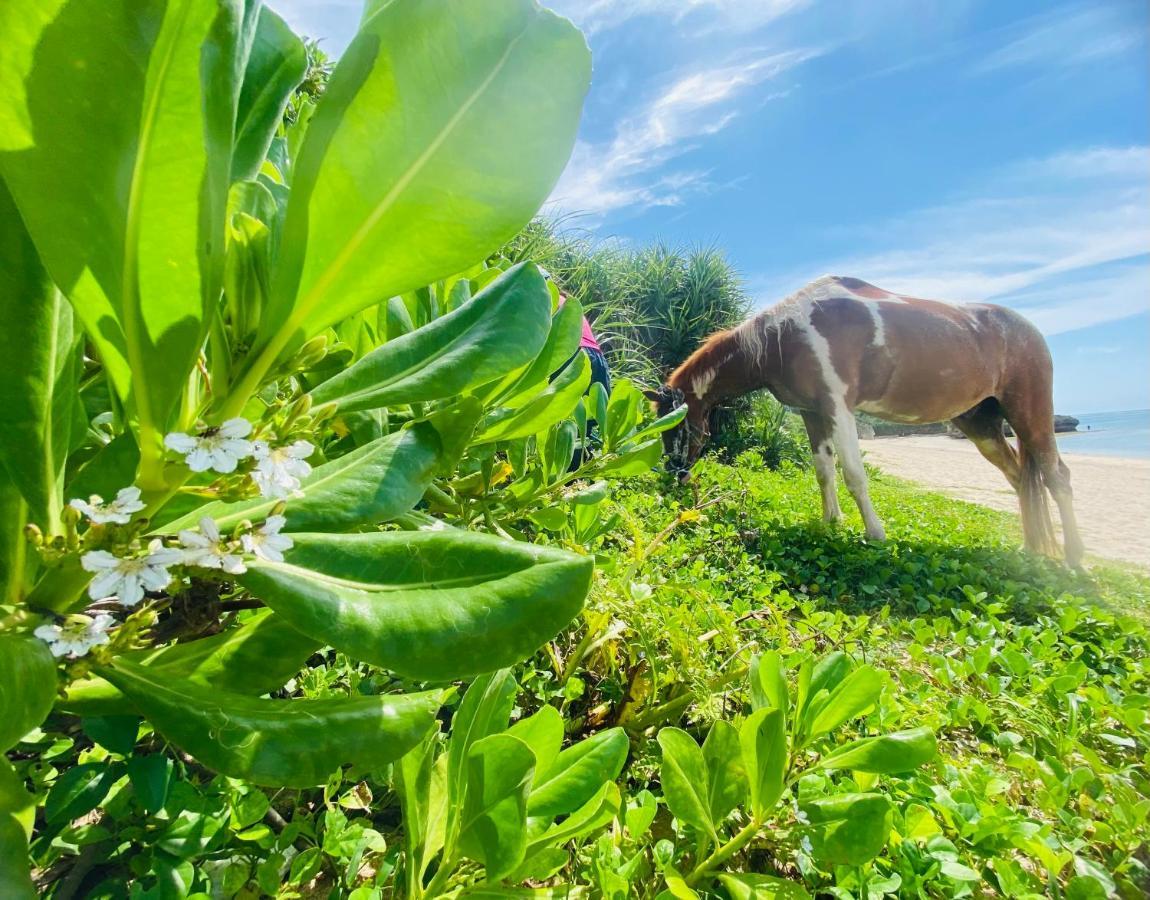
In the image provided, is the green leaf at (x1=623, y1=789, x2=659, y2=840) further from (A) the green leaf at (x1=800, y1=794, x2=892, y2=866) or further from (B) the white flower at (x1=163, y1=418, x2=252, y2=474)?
(B) the white flower at (x1=163, y1=418, x2=252, y2=474)

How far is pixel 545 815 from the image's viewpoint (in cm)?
47

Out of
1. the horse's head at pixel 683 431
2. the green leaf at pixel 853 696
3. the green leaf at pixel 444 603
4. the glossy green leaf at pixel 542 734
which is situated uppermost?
the green leaf at pixel 444 603

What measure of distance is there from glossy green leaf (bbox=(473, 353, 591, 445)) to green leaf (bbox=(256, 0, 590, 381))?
28 centimetres

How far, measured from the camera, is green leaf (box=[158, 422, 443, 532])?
0.35m

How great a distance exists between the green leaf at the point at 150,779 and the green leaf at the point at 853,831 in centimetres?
55

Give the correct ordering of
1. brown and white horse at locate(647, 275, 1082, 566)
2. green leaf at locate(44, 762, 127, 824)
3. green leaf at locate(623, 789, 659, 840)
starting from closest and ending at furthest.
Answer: green leaf at locate(44, 762, 127, 824) < green leaf at locate(623, 789, 659, 840) < brown and white horse at locate(647, 275, 1082, 566)

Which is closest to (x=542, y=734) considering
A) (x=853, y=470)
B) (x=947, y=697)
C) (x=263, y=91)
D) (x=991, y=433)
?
(x=263, y=91)

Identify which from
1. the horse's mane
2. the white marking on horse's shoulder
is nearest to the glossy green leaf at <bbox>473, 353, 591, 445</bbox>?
the horse's mane

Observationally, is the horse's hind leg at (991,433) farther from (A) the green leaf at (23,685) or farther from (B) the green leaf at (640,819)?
(A) the green leaf at (23,685)

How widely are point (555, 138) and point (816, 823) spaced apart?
630 mm

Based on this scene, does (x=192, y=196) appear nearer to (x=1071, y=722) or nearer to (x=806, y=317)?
(x=1071, y=722)

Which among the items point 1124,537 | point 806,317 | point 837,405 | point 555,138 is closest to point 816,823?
point 555,138

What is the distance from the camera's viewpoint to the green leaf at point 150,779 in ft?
1.44

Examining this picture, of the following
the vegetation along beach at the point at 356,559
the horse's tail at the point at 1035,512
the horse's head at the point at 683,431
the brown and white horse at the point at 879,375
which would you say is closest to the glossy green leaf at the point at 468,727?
the vegetation along beach at the point at 356,559
